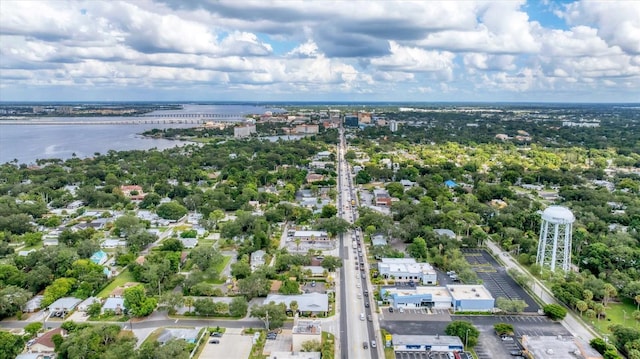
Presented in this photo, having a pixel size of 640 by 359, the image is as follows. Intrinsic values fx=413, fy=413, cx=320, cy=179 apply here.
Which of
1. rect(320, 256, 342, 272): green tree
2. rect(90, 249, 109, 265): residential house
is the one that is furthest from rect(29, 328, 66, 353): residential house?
rect(320, 256, 342, 272): green tree

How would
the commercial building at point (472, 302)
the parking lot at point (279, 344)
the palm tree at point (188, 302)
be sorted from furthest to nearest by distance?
the commercial building at point (472, 302), the palm tree at point (188, 302), the parking lot at point (279, 344)

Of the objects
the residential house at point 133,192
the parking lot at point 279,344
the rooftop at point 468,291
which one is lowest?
the parking lot at point 279,344

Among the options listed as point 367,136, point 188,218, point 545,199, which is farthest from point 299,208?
point 367,136

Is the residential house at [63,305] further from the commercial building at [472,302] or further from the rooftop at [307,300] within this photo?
the commercial building at [472,302]

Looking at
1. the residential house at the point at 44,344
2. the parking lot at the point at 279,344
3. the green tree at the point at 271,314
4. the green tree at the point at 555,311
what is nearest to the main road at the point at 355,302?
the parking lot at the point at 279,344

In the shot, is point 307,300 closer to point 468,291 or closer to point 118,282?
point 468,291

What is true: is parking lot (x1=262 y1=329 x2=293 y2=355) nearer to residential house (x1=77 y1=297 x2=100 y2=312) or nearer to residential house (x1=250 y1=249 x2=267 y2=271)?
residential house (x1=250 y1=249 x2=267 y2=271)
